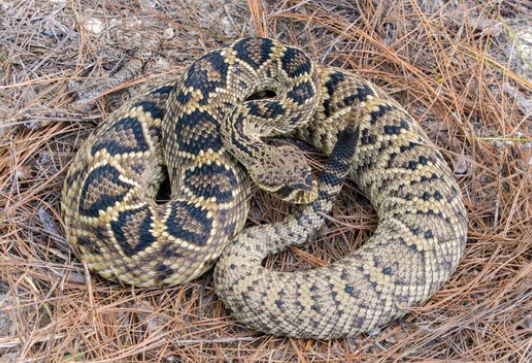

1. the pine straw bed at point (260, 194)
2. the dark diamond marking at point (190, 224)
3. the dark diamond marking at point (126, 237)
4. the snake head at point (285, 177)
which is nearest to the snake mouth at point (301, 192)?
the snake head at point (285, 177)

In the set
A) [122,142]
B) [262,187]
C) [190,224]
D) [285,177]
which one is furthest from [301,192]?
[122,142]

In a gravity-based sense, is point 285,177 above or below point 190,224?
above

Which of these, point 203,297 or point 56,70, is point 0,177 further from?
point 203,297

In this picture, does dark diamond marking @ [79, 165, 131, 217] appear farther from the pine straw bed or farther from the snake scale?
the pine straw bed

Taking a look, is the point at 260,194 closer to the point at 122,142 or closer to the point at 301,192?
the point at 301,192

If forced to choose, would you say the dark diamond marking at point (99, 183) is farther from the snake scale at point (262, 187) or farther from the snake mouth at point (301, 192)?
the snake mouth at point (301, 192)
